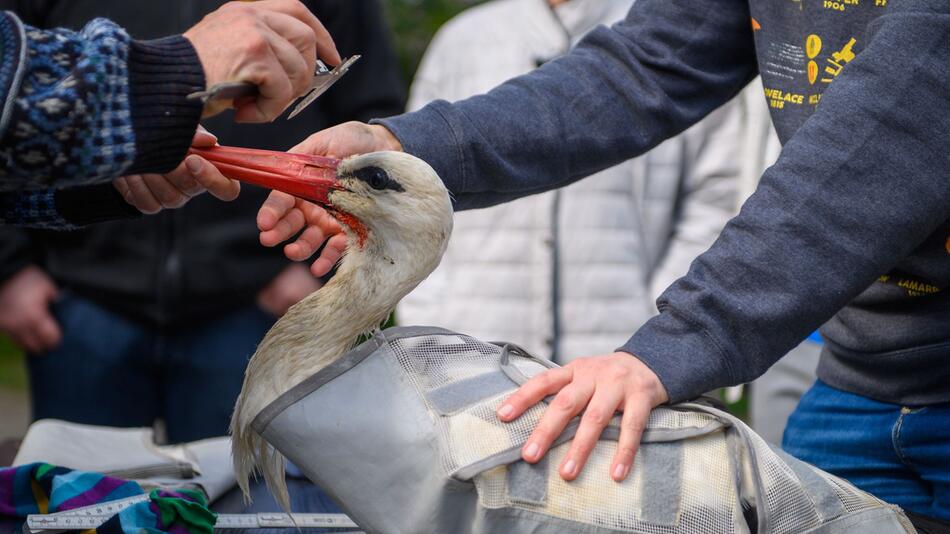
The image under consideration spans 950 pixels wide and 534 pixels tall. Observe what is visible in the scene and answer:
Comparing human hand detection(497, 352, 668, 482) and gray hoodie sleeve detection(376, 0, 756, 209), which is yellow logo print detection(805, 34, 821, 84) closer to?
gray hoodie sleeve detection(376, 0, 756, 209)

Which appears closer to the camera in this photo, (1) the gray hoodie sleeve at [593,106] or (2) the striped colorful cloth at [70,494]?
(2) the striped colorful cloth at [70,494]

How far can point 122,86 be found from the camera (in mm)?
1555

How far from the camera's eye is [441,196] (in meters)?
1.88

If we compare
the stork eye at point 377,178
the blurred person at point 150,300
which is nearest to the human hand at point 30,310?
the blurred person at point 150,300

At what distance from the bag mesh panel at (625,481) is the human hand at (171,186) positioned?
512 mm

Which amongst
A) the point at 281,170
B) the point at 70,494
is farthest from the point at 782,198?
the point at 70,494

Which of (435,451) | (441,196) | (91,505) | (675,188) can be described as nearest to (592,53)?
(441,196)

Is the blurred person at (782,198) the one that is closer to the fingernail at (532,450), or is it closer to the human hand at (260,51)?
the fingernail at (532,450)

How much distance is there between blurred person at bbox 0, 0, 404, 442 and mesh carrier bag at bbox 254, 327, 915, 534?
83.3 inches

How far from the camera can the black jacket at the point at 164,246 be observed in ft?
11.8

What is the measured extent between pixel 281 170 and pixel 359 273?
0.22 metres

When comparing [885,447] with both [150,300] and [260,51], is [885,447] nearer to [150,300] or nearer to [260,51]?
[260,51]

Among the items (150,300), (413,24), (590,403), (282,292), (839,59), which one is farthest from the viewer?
(413,24)

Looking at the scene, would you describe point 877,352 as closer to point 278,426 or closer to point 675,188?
point 278,426
